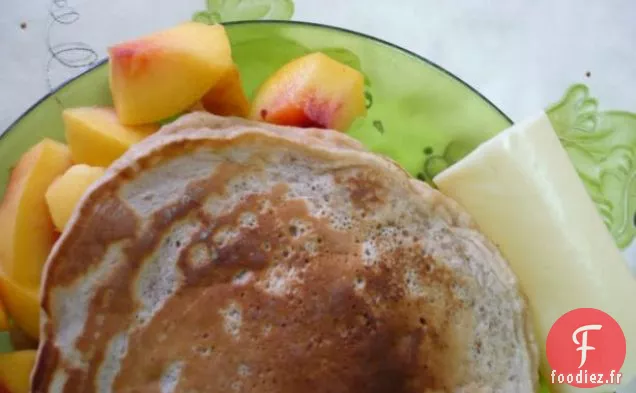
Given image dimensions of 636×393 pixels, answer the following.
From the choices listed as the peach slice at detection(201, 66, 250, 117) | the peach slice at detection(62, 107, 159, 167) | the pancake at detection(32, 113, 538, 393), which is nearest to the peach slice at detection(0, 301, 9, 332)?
the pancake at detection(32, 113, 538, 393)

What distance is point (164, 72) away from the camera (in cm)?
104

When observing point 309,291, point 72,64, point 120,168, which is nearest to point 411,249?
point 309,291

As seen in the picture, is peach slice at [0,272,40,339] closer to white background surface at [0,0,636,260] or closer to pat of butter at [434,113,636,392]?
white background surface at [0,0,636,260]

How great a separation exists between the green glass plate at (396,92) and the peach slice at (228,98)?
7 centimetres

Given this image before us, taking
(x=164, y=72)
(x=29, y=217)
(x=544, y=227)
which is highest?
(x=164, y=72)

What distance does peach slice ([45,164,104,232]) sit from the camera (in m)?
1.02

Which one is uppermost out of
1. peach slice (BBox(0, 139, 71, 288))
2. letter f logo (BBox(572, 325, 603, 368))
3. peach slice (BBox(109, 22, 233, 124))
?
peach slice (BBox(109, 22, 233, 124))

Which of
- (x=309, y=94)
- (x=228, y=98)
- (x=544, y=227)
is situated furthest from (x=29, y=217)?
(x=544, y=227)

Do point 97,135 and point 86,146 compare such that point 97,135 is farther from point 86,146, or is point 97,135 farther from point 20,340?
point 20,340

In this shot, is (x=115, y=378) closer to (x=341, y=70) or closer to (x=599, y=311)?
(x=341, y=70)

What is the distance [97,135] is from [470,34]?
2.22 feet

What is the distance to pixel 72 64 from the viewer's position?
1.31 metres

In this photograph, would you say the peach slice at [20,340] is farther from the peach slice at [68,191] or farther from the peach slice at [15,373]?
the peach slice at [68,191]

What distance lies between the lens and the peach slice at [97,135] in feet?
3.44
